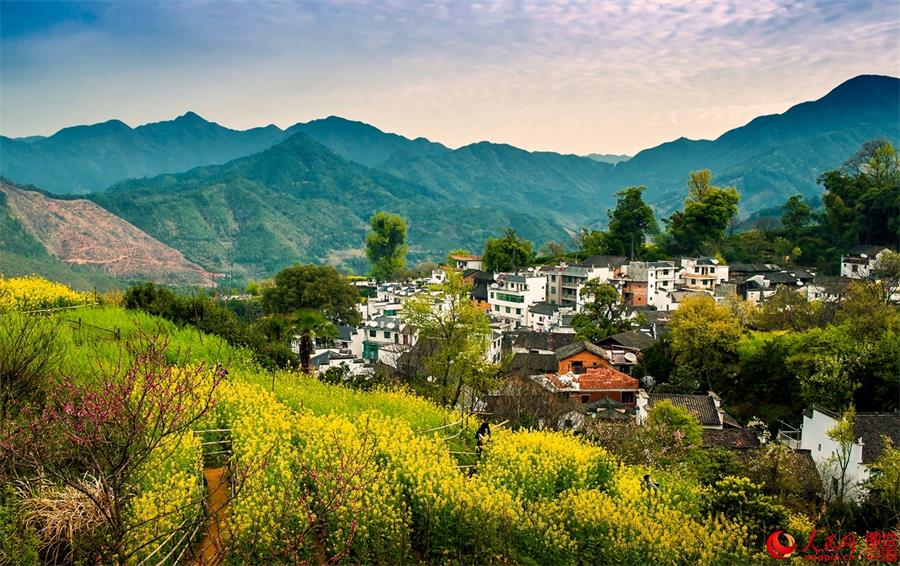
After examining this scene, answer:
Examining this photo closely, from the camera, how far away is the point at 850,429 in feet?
45.2

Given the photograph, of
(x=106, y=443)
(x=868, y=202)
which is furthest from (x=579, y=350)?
(x=106, y=443)

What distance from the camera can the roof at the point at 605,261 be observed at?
135ft

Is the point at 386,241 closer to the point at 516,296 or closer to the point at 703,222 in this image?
the point at 516,296

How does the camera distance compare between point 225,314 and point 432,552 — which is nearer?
point 432,552

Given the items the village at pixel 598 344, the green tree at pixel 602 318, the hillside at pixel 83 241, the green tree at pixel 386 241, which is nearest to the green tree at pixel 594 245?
the village at pixel 598 344

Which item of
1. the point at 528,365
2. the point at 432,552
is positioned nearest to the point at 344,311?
the point at 528,365

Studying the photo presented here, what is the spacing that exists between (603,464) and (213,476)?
3.57 metres

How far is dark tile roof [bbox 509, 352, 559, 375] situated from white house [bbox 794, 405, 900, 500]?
36.6 feet

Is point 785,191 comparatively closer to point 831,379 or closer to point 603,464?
point 831,379

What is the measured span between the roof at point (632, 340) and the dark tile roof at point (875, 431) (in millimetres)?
→ 12630

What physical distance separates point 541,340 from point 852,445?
16.6 m

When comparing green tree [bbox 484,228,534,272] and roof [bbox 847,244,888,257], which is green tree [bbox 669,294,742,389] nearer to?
roof [bbox 847,244,888,257]

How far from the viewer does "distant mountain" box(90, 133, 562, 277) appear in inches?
3447

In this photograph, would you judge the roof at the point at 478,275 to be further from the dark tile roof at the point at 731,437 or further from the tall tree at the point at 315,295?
the dark tile roof at the point at 731,437
